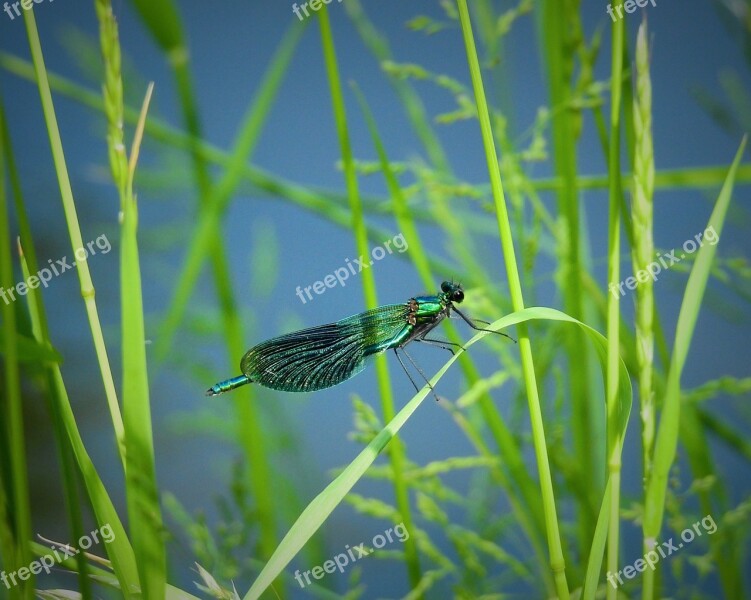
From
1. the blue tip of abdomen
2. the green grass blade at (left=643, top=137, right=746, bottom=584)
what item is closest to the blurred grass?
the green grass blade at (left=643, top=137, right=746, bottom=584)

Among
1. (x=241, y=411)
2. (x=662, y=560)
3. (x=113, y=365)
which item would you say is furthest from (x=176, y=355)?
(x=662, y=560)

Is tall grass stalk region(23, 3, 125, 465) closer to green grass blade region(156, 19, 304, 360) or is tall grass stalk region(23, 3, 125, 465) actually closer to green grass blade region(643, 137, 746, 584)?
green grass blade region(156, 19, 304, 360)

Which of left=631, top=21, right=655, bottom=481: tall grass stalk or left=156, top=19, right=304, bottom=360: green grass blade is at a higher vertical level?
left=156, top=19, right=304, bottom=360: green grass blade

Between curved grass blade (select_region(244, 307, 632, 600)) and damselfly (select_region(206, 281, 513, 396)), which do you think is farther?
damselfly (select_region(206, 281, 513, 396))

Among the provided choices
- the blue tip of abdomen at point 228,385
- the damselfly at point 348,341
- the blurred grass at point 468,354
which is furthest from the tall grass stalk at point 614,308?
the blue tip of abdomen at point 228,385

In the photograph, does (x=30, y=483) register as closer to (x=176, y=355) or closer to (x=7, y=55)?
(x=176, y=355)

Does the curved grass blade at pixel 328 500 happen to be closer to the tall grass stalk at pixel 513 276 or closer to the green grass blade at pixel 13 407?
the tall grass stalk at pixel 513 276

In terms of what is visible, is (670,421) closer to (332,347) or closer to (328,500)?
(328,500)
